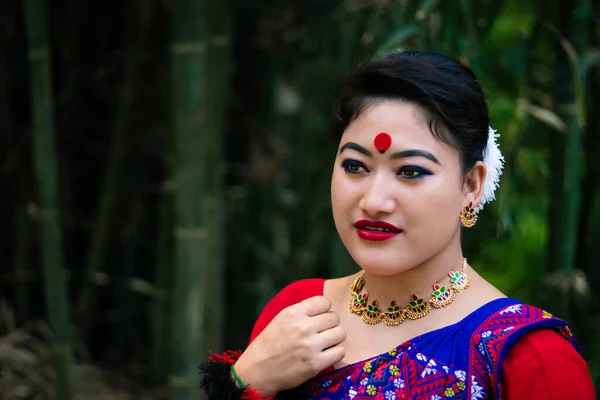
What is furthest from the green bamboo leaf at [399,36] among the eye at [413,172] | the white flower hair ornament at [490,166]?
the eye at [413,172]

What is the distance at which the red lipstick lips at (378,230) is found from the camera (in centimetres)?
107

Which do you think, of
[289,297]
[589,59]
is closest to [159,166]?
[289,297]

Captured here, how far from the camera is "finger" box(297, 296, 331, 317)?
1143 mm

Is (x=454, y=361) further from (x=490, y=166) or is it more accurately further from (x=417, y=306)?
(x=490, y=166)

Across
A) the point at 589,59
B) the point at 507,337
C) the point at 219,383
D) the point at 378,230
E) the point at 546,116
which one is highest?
the point at 589,59

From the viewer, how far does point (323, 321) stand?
3.71 ft

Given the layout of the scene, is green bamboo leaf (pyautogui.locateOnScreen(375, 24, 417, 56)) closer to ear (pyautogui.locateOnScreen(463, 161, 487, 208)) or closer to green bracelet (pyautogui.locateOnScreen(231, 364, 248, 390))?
ear (pyautogui.locateOnScreen(463, 161, 487, 208))

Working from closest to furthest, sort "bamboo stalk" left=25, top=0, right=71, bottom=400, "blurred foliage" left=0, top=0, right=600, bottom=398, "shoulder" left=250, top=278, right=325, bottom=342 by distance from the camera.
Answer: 1. "shoulder" left=250, top=278, right=325, bottom=342
2. "bamboo stalk" left=25, top=0, right=71, bottom=400
3. "blurred foliage" left=0, top=0, right=600, bottom=398

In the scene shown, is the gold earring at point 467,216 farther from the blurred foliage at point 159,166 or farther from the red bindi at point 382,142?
the blurred foliage at point 159,166

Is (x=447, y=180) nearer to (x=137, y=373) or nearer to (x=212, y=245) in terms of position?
(x=212, y=245)

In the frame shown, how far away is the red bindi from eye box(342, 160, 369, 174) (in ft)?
0.14

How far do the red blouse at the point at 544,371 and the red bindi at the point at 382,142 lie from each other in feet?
1.04

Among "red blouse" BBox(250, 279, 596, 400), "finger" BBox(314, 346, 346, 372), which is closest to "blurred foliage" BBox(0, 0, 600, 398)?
"finger" BBox(314, 346, 346, 372)

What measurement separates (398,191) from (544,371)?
0.30m
